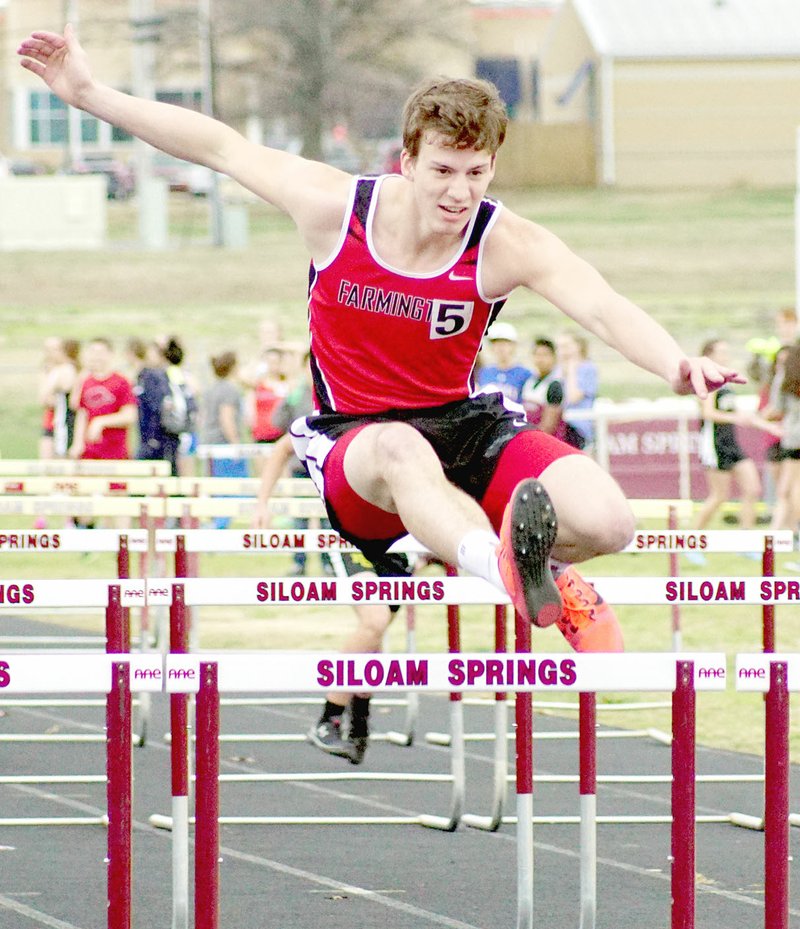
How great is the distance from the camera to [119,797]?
4.26 m

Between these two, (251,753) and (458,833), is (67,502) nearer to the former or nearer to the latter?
(251,753)

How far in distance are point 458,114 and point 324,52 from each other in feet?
155

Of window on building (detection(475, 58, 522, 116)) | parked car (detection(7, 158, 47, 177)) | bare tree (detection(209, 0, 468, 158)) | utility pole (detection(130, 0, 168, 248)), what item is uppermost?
window on building (detection(475, 58, 522, 116))

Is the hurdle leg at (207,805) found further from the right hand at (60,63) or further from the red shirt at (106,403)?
the red shirt at (106,403)

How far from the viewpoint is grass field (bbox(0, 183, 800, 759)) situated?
51.2 feet

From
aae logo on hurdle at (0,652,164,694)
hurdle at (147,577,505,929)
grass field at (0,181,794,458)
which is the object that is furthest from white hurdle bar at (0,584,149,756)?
grass field at (0,181,794,458)

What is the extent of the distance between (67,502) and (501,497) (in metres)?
3.69

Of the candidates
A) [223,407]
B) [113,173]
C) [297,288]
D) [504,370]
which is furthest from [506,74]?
[504,370]

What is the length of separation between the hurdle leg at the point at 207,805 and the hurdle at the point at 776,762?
118 centimetres

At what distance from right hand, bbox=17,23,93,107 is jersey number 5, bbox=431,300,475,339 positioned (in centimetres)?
120

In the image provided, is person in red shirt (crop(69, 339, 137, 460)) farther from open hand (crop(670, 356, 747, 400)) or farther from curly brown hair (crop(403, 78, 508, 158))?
open hand (crop(670, 356, 747, 400))

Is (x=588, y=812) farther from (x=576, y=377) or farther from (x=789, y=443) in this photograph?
(x=576, y=377)

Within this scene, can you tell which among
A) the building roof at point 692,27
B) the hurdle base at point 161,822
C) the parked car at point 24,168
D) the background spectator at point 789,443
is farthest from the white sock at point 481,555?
the parked car at point 24,168

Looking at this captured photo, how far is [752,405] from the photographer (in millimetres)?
16828
